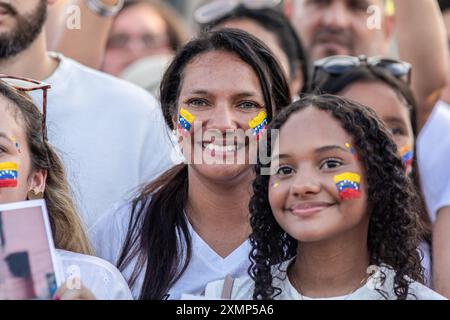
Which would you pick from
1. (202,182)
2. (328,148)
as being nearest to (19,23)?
(202,182)

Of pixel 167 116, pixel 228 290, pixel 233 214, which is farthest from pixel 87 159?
pixel 228 290

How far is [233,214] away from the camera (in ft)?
11.4

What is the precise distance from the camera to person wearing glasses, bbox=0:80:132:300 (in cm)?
304

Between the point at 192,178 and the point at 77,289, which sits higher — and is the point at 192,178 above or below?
above

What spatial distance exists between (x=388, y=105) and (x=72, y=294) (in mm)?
1626

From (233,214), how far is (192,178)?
0.18m

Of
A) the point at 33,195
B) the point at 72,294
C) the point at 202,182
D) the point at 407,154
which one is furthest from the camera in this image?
the point at 407,154

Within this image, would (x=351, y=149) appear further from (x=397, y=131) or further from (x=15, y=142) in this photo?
(x=15, y=142)

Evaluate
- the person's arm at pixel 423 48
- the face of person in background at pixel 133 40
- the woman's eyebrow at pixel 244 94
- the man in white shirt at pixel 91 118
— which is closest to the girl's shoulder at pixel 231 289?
the woman's eyebrow at pixel 244 94

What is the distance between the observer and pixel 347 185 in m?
2.94

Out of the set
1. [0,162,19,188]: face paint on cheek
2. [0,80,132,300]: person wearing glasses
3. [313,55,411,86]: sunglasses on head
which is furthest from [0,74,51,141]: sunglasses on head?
[313,55,411,86]: sunglasses on head

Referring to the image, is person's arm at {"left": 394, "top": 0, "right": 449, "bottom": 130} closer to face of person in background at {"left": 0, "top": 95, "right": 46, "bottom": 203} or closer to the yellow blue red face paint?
the yellow blue red face paint

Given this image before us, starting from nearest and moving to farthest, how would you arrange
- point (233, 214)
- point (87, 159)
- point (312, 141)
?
point (312, 141)
point (233, 214)
point (87, 159)
